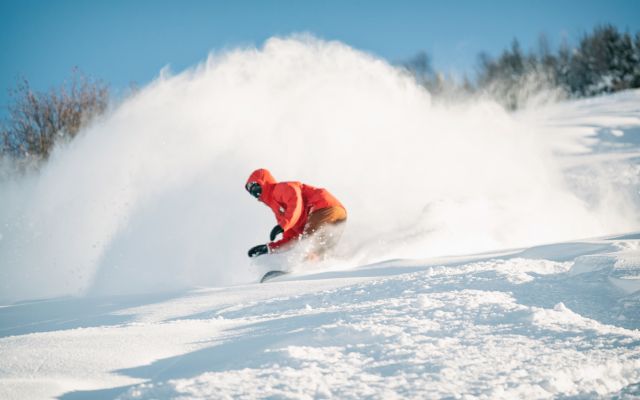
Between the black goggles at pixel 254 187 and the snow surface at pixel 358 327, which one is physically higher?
the black goggles at pixel 254 187

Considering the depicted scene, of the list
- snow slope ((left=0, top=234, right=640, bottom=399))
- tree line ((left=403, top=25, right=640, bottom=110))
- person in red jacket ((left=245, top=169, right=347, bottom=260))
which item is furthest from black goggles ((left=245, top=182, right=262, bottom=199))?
tree line ((left=403, top=25, right=640, bottom=110))

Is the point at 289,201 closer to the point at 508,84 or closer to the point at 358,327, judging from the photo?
the point at 358,327

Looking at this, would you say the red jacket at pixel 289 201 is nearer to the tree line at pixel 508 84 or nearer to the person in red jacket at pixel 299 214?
the person in red jacket at pixel 299 214

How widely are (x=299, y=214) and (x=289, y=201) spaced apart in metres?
0.21

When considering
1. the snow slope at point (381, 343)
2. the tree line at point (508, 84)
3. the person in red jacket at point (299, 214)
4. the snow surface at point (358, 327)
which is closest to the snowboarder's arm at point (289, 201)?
the person in red jacket at point (299, 214)

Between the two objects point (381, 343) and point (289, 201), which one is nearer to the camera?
point (381, 343)

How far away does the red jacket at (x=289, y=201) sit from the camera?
5367 millimetres

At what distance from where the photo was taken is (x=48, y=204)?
8.87 m

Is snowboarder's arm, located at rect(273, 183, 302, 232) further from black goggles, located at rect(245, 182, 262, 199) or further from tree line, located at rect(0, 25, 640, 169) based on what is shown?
tree line, located at rect(0, 25, 640, 169)

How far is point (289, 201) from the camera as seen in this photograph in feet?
17.7

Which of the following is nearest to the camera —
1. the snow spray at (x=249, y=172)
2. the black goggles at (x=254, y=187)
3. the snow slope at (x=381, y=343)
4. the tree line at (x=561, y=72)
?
the snow slope at (x=381, y=343)


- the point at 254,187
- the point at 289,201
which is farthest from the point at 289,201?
the point at 254,187

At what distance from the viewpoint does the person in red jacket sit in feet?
17.8

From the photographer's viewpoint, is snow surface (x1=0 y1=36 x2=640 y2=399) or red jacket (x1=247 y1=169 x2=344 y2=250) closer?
snow surface (x1=0 y1=36 x2=640 y2=399)
